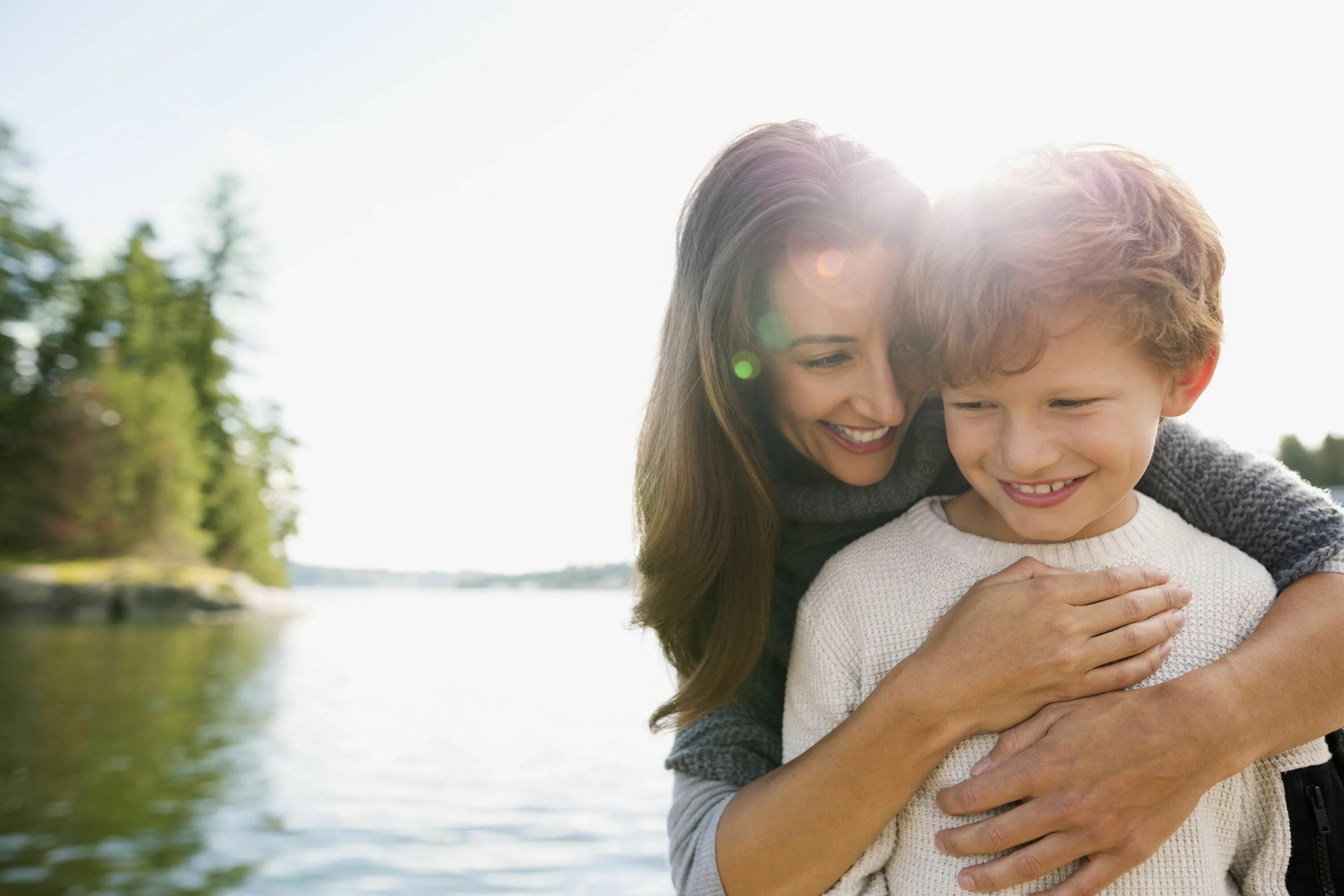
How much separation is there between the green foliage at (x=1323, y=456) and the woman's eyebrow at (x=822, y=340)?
1985 cm

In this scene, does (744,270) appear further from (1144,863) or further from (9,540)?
(9,540)

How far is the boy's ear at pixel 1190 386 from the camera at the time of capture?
1505 millimetres

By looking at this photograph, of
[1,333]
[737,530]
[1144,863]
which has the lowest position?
[1144,863]

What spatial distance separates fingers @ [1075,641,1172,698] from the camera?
1.38 m

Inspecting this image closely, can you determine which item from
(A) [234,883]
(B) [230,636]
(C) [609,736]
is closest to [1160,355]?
(A) [234,883]

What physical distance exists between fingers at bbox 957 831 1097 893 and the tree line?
33.3 metres

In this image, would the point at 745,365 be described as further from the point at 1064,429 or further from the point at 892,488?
the point at 1064,429

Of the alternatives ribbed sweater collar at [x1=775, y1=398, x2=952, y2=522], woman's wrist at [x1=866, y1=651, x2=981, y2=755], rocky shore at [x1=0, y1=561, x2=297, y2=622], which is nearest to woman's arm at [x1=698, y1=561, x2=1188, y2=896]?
woman's wrist at [x1=866, y1=651, x2=981, y2=755]

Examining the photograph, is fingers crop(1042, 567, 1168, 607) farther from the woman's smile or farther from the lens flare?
the lens flare

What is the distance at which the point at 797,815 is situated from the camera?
151cm

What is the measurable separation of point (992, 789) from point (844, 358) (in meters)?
0.85

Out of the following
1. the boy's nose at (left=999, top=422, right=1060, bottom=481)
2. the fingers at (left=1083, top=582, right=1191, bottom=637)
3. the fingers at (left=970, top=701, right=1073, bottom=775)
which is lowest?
the fingers at (left=970, top=701, right=1073, bottom=775)

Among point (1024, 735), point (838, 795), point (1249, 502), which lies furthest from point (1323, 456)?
point (838, 795)

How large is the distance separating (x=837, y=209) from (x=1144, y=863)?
119 cm
